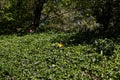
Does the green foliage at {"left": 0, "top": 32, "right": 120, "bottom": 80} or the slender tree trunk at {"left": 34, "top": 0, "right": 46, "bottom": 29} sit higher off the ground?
the green foliage at {"left": 0, "top": 32, "right": 120, "bottom": 80}

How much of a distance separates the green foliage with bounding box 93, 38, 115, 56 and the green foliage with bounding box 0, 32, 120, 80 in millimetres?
188

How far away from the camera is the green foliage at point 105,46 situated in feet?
34.2

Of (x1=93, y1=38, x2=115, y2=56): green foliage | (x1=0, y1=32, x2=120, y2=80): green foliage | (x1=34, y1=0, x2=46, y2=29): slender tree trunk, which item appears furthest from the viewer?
(x1=34, y1=0, x2=46, y2=29): slender tree trunk

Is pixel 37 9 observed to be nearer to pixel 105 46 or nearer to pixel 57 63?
pixel 105 46

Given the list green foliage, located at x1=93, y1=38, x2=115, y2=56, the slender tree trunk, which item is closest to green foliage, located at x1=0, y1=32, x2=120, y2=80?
green foliage, located at x1=93, y1=38, x2=115, y2=56

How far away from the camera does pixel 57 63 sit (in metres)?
9.73

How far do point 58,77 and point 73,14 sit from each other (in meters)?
12.8

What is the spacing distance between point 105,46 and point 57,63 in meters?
2.06

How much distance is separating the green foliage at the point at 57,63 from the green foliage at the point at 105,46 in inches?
7.4

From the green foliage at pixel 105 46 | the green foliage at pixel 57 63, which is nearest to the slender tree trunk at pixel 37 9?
the green foliage at pixel 57 63

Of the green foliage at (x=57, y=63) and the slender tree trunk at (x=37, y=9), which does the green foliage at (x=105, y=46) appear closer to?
the green foliage at (x=57, y=63)

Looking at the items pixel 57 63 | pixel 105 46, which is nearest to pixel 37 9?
pixel 105 46

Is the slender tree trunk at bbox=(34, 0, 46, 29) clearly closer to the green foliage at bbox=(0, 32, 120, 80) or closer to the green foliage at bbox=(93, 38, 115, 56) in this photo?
the green foliage at bbox=(0, 32, 120, 80)

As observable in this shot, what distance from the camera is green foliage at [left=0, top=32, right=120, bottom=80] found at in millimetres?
9023
